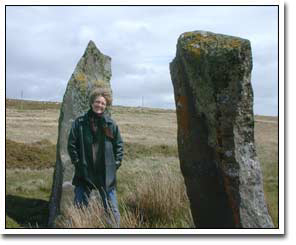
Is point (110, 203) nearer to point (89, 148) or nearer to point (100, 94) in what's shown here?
point (89, 148)

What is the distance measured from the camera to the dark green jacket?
297 inches

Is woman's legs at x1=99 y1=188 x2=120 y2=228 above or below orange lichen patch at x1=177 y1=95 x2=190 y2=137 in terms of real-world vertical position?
below

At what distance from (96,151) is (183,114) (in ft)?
4.61

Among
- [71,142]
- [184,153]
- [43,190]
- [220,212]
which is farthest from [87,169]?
[43,190]

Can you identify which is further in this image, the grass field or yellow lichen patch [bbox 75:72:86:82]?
yellow lichen patch [bbox 75:72:86:82]

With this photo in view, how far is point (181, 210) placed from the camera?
325 inches

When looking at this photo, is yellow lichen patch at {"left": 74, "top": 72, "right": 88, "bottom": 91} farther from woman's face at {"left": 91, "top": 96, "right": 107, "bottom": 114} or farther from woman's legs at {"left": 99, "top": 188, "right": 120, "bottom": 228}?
woman's legs at {"left": 99, "top": 188, "right": 120, "bottom": 228}

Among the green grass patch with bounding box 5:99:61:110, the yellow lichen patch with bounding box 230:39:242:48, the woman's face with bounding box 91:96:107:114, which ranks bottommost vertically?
the woman's face with bounding box 91:96:107:114

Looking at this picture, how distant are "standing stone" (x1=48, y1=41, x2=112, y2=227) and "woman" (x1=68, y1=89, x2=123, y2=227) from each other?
1503mm

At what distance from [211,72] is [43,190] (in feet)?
20.3

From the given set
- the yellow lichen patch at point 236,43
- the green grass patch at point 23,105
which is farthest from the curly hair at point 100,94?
the green grass patch at point 23,105

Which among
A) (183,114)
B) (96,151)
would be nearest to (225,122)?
(183,114)

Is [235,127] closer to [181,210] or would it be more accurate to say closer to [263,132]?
[181,210]

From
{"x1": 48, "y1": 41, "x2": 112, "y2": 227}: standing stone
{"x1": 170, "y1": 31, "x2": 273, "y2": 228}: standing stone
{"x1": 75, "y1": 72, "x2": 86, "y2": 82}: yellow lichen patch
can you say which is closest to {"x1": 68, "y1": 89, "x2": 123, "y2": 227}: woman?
{"x1": 170, "y1": 31, "x2": 273, "y2": 228}: standing stone
